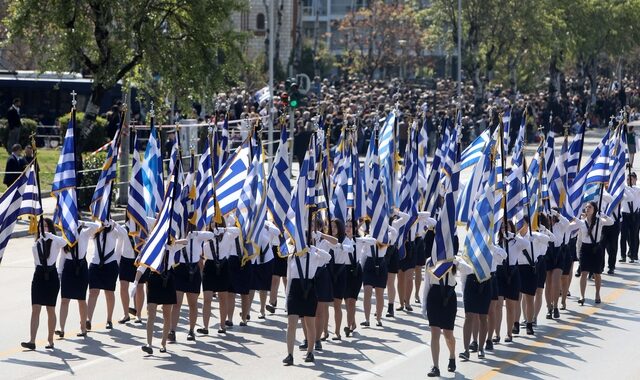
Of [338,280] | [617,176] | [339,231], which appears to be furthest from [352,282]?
[617,176]

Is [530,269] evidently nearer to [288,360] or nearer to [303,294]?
[303,294]

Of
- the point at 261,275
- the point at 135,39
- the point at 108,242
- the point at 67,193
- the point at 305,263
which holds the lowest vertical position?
the point at 261,275

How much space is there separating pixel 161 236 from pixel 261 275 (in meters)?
2.68

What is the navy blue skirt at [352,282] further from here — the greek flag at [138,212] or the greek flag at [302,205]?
the greek flag at [138,212]

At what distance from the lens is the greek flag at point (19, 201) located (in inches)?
680

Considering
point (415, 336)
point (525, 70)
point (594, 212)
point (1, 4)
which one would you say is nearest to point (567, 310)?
point (594, 212)

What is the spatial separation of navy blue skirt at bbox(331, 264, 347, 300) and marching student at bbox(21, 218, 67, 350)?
3.63 meters

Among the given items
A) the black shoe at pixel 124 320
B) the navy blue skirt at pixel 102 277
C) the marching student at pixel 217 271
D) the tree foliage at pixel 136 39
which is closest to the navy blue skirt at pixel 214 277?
the marching student at pixel 217 271

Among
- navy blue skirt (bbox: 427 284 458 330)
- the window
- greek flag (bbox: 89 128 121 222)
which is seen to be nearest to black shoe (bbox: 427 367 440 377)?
navy blue skirt (bbox: 427 284 458 330)

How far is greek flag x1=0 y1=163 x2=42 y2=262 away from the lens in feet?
56.7

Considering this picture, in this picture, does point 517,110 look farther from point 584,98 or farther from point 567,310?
point 567,310

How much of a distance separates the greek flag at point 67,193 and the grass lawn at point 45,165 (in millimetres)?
13189

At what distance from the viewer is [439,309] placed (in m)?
15.7

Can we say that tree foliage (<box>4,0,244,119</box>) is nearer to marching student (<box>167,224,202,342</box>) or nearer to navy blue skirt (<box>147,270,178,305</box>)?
marching student (<box>167,224,202,342</box>)
